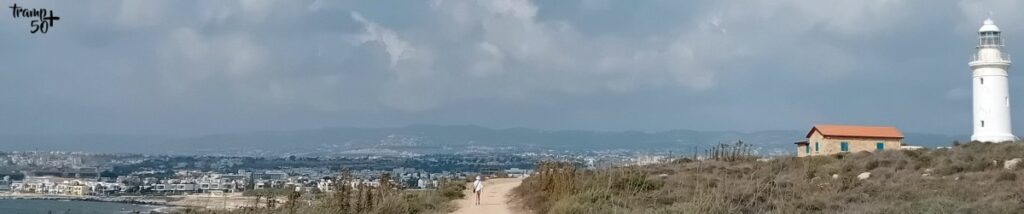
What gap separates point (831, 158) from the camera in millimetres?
33062

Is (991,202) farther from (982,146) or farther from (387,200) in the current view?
(982,146)

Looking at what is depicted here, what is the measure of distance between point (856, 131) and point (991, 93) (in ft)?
18.7

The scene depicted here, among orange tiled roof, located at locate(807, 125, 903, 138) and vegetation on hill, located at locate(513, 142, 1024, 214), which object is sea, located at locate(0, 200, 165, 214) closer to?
vegetation on hill, located at locate(513, 142, 1024, 214)

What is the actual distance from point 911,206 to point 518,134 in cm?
14792

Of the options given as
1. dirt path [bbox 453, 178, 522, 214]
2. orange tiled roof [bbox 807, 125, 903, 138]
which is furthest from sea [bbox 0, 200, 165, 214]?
orange tiled roof [bbox 807, 125, 903, 138]

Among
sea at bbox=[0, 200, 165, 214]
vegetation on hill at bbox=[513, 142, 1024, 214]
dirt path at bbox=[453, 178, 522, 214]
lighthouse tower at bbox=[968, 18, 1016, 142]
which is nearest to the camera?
sea at bbox=[0, 200, 165, 214]

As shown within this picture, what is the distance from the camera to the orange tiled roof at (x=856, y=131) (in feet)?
135

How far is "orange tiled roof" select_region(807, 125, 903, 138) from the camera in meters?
41.0

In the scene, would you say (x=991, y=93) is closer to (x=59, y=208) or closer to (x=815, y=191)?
(x=815, y=191)

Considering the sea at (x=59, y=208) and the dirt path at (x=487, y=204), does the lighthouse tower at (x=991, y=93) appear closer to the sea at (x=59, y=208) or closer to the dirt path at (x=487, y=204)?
the dirt path at (x=487, y=204)

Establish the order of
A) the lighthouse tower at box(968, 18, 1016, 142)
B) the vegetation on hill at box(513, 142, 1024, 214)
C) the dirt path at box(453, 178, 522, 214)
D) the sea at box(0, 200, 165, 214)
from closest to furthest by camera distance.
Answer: the sea at box(0, 200, 165, 214) < the vegetation on hill at box(513, 142, 1024, 214) < the dirt path at box(453, 178, 522, 214) < the lighthouse tower at box(968, 18, 1016, 142)

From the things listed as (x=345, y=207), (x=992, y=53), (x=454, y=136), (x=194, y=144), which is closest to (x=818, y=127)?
(x=992, y=53)

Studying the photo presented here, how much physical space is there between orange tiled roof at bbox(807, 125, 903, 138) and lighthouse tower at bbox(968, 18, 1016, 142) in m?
3.41

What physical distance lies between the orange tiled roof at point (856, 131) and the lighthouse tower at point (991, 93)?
134 inches
